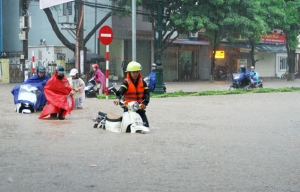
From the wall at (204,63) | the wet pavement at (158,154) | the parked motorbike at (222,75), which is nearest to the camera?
the wet pavement at (158,154)

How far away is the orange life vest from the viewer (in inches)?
438

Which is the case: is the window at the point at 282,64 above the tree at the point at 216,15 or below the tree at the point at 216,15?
below

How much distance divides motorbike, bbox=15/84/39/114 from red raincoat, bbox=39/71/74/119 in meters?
1.44

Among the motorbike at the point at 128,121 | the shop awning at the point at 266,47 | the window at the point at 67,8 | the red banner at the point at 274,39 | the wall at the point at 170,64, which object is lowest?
the motorbike at the point at 128,121

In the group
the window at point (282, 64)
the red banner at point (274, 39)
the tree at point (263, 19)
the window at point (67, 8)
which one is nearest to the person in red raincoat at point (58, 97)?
the tree at point (263, 19)

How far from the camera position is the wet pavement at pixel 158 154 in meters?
6.54

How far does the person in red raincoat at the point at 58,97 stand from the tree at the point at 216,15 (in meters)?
19.9

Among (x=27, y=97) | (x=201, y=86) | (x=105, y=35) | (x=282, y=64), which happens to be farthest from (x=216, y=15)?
(x=282, y=64)

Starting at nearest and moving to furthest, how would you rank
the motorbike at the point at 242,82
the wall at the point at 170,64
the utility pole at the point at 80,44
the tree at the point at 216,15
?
the motorbike at the point at 242,82 → the utility pole at the point at 80,44 → the tree at the point at 216,15 → the wall at the point at 170,64

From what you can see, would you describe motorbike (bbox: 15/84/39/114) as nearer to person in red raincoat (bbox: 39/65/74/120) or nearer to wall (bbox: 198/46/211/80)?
person in red raincoat (bbox: 39/65/74/120)

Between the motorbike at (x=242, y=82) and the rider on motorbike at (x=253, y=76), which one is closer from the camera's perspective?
the motorbike at (x=242, y=82)

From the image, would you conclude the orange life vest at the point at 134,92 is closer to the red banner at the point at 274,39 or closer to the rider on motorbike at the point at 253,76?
the rider on motorbike at the point at 253,76

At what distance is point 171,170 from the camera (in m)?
7.27

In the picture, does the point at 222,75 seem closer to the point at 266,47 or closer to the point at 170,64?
the point at 170,64
